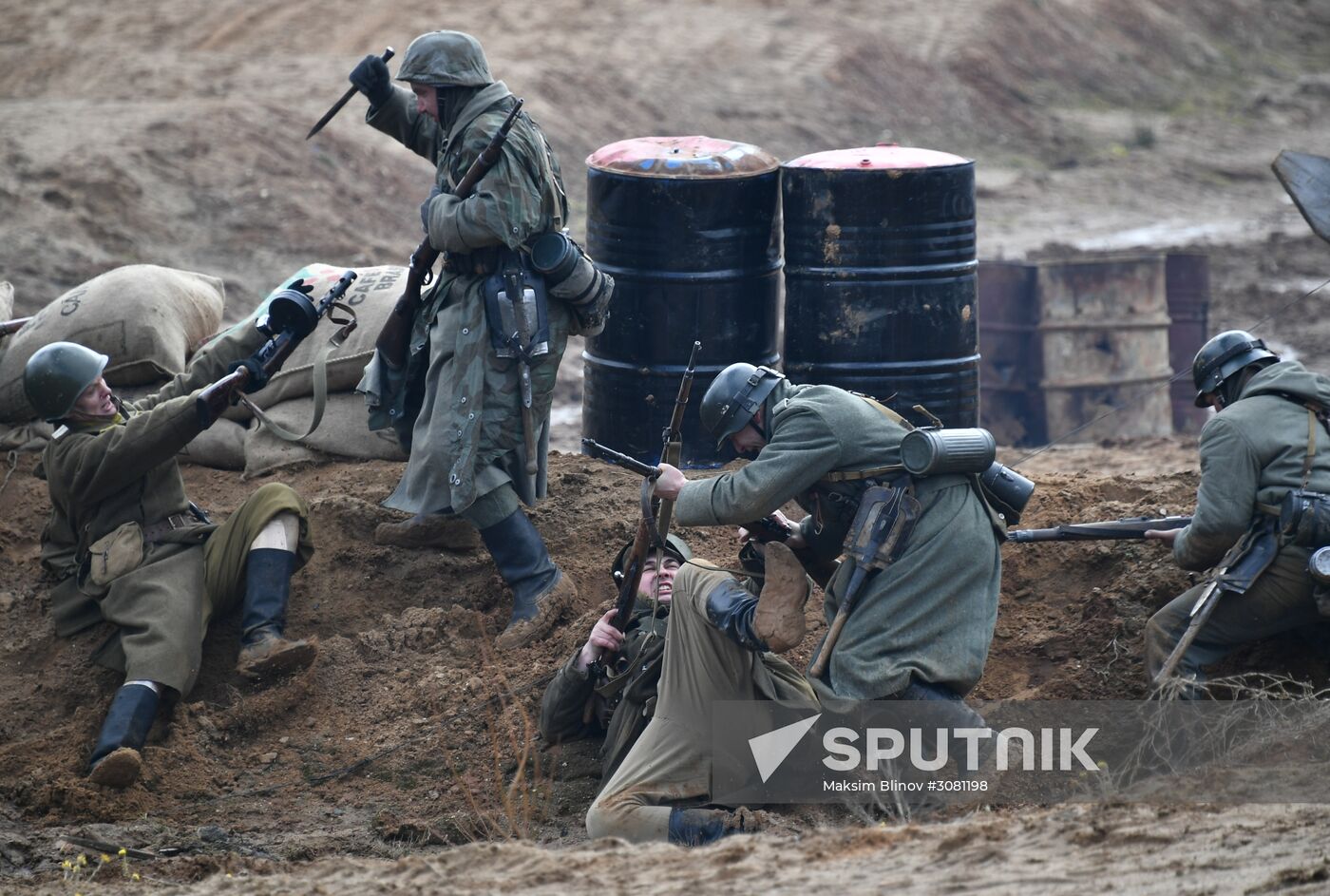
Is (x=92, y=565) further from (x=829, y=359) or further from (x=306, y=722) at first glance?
(x=829, y=359)

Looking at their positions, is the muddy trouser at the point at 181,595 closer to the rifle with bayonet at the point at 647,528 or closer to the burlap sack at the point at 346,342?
the burlap sack at the point at 346,342

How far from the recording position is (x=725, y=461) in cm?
707

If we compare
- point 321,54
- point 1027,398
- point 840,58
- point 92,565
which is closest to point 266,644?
point 92,565

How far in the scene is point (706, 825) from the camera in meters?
4.62

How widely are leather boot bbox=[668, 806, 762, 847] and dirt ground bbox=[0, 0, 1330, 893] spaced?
0.12 m

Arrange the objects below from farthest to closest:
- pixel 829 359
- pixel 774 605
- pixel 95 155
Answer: pixel 95 155
pixel 829 359
pixel 774 605

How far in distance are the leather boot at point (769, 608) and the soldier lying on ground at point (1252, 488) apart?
1411 mm

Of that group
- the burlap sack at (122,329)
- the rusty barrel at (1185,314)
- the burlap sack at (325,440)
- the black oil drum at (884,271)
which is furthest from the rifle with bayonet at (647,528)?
the rusty barrel at (1185,314)

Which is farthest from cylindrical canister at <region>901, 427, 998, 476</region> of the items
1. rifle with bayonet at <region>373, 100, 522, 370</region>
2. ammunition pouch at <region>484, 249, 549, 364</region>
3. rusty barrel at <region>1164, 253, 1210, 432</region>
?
rusty barrel at <region>1164, 253, 1210, 432</region>

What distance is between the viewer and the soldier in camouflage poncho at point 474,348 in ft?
19.0

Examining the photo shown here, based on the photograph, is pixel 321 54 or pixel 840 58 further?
pixel 840 58

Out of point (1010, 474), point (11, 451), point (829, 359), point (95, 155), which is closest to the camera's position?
point (1010, 474)

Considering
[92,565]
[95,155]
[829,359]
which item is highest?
[95,155]

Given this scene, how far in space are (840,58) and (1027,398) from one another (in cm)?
866
